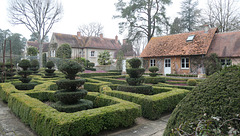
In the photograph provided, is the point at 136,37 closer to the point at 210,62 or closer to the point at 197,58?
the point at 197,58

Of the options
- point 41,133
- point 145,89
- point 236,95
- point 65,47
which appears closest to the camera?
point 236,95

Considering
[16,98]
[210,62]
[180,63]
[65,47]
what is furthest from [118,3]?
[16,98]

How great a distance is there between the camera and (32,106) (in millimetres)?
4992

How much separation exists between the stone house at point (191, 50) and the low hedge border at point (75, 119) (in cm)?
1610

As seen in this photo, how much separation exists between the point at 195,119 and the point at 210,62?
1773 centimetres

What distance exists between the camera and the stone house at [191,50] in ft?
57.7

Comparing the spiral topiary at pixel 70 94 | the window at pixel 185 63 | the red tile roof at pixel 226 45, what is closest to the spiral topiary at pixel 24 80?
the spiral topiary at pixel 70 94

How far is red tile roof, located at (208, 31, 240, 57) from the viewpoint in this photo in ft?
55.8

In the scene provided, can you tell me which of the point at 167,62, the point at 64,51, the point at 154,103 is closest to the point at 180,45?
the point at 167,62

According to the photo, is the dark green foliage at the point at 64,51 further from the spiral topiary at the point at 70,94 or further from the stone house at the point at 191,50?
the spiral topiary at the point at 70,94

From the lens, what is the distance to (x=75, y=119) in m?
3.93

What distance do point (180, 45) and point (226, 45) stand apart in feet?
16.7

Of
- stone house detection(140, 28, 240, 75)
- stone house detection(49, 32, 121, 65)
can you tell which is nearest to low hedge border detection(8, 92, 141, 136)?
stone house detection(140, 28, 240, 75)

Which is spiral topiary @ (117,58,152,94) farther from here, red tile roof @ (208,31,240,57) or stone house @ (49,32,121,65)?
stone house @ (49,32,121,65)
